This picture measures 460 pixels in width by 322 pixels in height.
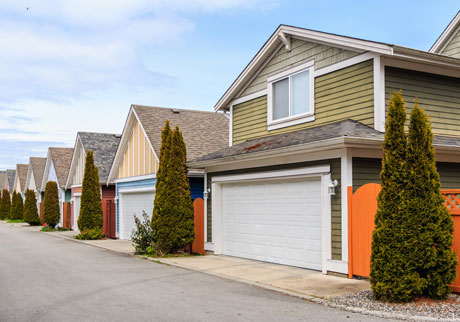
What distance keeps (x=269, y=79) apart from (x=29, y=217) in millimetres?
32507

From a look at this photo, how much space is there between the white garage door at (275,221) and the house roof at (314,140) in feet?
3.58

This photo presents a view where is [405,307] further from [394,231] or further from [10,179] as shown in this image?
[10,179]

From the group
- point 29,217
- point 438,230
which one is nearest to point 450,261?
point 438,230

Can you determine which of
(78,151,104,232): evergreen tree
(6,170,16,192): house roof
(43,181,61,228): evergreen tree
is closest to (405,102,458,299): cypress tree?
(78,151,104,232): evergreen tree

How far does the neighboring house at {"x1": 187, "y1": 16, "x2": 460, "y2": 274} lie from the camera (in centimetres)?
1213

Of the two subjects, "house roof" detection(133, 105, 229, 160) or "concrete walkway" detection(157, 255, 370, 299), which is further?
"house roof" detection(133, 105, 229, 160)

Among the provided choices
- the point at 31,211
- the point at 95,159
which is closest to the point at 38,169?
the point at 31,211

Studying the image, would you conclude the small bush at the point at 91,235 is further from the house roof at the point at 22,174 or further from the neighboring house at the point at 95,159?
the house roof at the point at 22,174

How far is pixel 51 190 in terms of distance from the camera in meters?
36.7

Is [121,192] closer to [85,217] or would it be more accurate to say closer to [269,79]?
[85,217]

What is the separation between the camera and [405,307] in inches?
→ 336

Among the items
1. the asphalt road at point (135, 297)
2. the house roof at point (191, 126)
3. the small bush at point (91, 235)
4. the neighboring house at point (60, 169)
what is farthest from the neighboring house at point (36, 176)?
the asphalt road at point (135, 297)

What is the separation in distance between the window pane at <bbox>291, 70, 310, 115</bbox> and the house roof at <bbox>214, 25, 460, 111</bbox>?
106 cm

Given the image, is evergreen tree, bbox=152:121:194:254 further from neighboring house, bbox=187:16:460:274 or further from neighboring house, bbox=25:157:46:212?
neighboring house, bbox=25:157:46:212
